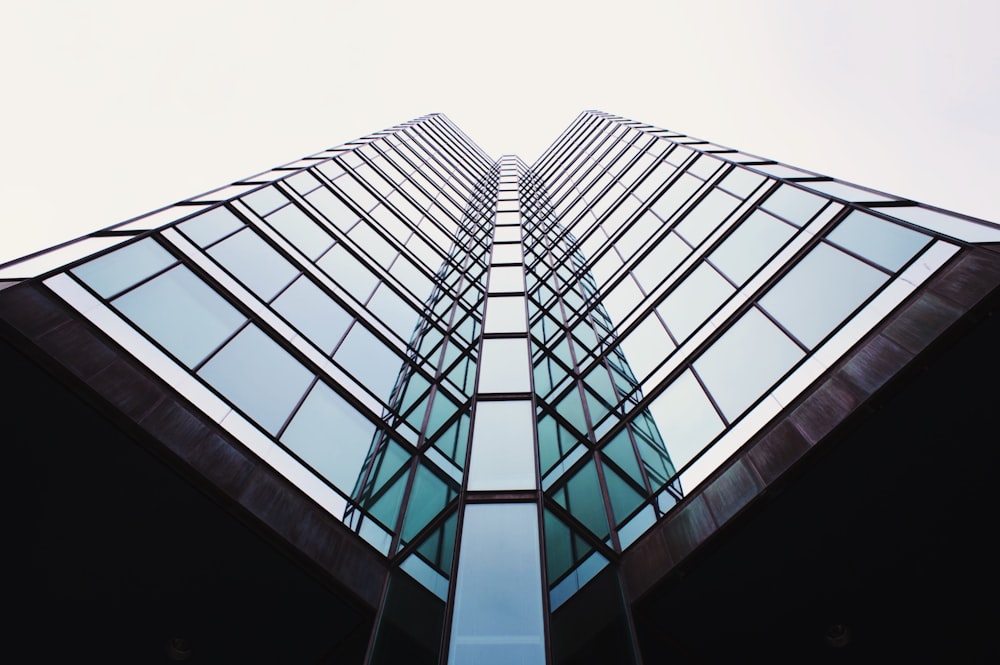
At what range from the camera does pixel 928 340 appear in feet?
25.6

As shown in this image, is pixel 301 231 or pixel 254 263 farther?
pixel 301 231

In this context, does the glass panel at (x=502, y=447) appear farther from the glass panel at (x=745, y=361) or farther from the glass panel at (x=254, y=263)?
the glass panel at (x=254, y=263)

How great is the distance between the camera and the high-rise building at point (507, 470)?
7.86 m

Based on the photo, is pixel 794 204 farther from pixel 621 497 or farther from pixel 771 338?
pixel 621 497

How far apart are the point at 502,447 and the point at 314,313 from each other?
5.46 metres

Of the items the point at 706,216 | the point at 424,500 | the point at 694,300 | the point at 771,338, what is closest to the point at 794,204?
the point at 694,300

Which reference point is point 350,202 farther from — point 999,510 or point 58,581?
point 999,510

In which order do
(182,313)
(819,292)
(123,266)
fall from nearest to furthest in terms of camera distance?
(123,266), (182,313), (819,292)

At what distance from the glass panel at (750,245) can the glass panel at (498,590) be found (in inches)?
300

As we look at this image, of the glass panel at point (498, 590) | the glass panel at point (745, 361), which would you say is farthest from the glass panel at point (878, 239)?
the glass panel at point (498, 590)

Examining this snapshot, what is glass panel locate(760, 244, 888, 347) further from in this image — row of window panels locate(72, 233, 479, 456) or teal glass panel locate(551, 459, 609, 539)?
row of window panels locate(72, 233, 479, 456)

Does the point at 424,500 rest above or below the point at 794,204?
below

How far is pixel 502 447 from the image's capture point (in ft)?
37.1

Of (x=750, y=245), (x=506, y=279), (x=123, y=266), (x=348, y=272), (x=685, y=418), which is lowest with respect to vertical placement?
(x=685, y=418)
